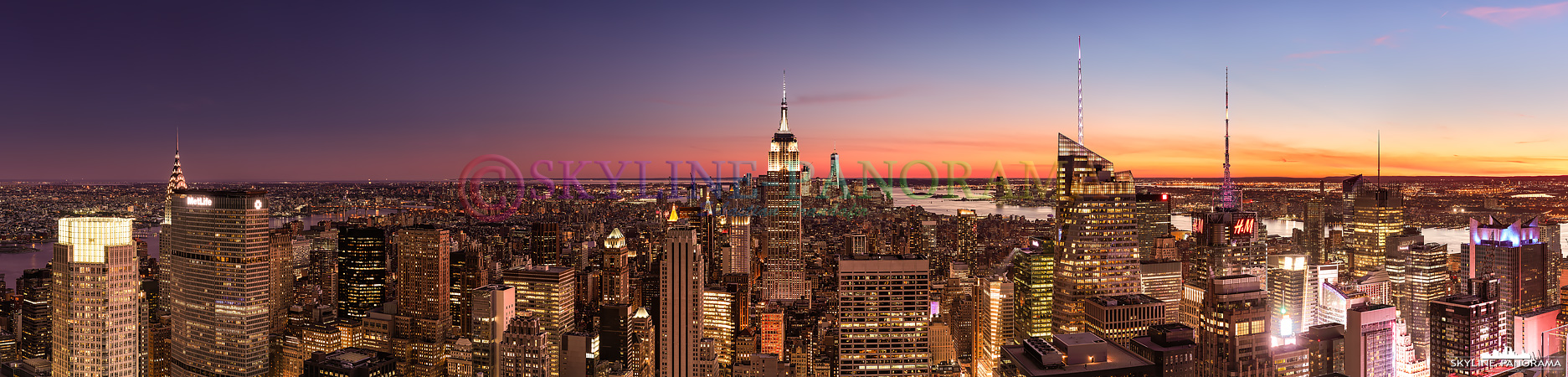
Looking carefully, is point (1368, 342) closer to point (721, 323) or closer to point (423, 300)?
point (721, 323)

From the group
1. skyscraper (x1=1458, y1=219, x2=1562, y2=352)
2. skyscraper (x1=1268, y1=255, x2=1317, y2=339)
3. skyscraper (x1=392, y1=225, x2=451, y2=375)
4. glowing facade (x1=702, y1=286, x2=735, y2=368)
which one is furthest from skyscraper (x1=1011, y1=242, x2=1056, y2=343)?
skyscraper (x1=392, y1=225, x2=451, y2=375)

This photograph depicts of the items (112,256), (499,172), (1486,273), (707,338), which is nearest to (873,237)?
(707,338)

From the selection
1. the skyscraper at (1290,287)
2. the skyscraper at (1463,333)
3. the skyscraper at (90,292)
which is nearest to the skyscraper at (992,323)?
the skyscraper at (1290,287)

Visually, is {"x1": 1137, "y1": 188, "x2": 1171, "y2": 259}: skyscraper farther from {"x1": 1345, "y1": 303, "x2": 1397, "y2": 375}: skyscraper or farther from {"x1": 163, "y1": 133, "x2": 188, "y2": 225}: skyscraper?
{"x1": 163, "y1": 133, "x2": 188, "y2": 225}: skyscraper

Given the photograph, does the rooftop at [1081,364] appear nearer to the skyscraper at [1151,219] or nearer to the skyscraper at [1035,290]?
the skyscraper at [1035,290]

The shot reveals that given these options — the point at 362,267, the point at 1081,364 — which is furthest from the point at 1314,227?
the point at 362,267
